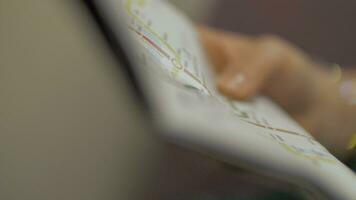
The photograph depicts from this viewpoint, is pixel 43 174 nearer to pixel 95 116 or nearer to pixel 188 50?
pixel 95 116

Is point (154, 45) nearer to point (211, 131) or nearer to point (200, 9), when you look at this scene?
→ point (211, 131)

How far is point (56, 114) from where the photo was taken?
1.34 feet

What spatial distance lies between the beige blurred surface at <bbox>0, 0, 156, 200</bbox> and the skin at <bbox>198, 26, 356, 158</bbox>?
3.5 inches

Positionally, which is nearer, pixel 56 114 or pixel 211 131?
pixel 211 131

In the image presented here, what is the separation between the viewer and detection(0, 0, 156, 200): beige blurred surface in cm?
36

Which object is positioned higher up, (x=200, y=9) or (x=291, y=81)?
(x=200, y=9)

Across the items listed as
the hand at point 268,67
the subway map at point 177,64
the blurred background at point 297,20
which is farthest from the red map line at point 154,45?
the blurred background at point 297,20

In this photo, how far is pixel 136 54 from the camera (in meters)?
0.16

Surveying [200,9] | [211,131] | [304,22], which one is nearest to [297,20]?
[304,22]

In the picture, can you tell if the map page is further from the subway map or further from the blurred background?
the blurred background

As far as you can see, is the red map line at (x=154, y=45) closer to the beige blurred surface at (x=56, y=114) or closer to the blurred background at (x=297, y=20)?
the beige blurred surface at (x=56, y=114)

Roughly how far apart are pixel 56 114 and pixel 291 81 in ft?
0.67

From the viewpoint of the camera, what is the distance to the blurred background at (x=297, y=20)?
19.5 inches

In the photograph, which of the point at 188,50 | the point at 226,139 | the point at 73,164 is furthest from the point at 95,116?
the point at 226,139
